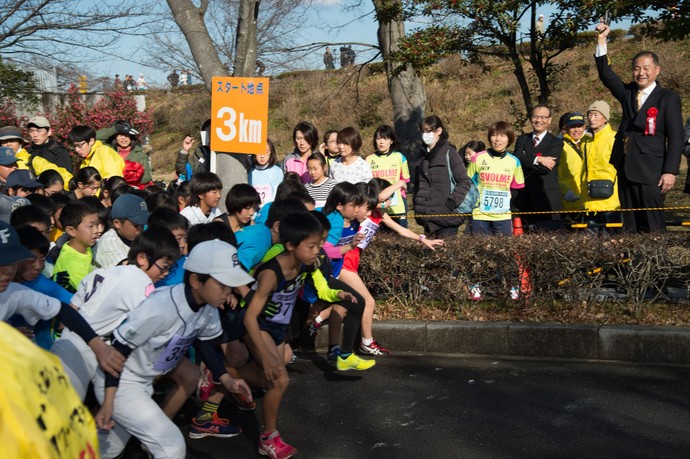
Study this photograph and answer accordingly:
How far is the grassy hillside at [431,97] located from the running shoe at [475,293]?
52.7 ft

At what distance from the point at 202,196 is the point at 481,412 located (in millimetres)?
3505

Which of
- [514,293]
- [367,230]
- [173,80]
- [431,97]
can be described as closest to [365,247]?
[367,230]

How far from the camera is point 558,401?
594 cm

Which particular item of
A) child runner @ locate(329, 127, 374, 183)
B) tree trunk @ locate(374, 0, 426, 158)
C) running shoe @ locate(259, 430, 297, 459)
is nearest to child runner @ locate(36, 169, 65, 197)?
child runner @ locate(329, 127, 374, 183)

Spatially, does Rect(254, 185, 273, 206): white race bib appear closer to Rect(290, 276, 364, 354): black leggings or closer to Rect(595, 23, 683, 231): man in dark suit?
A: Rect(290, 276, 364, 354): black leggings

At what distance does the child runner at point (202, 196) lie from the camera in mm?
→ 7914

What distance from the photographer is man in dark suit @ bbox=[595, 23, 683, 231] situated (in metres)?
7.84

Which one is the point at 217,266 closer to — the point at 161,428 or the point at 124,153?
the point at 161,428

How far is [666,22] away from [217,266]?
807 cm

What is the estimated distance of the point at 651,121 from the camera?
312 inches

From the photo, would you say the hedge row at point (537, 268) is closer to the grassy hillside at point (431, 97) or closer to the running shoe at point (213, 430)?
the running shoe at point (213, 430)

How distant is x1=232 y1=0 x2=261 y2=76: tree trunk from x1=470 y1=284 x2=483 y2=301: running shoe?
398 centimetres

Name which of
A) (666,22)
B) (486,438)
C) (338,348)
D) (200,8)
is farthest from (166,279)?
(666,22)

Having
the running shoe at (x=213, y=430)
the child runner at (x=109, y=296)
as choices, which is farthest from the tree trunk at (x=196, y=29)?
the running shoe at (x=213, y=430)
